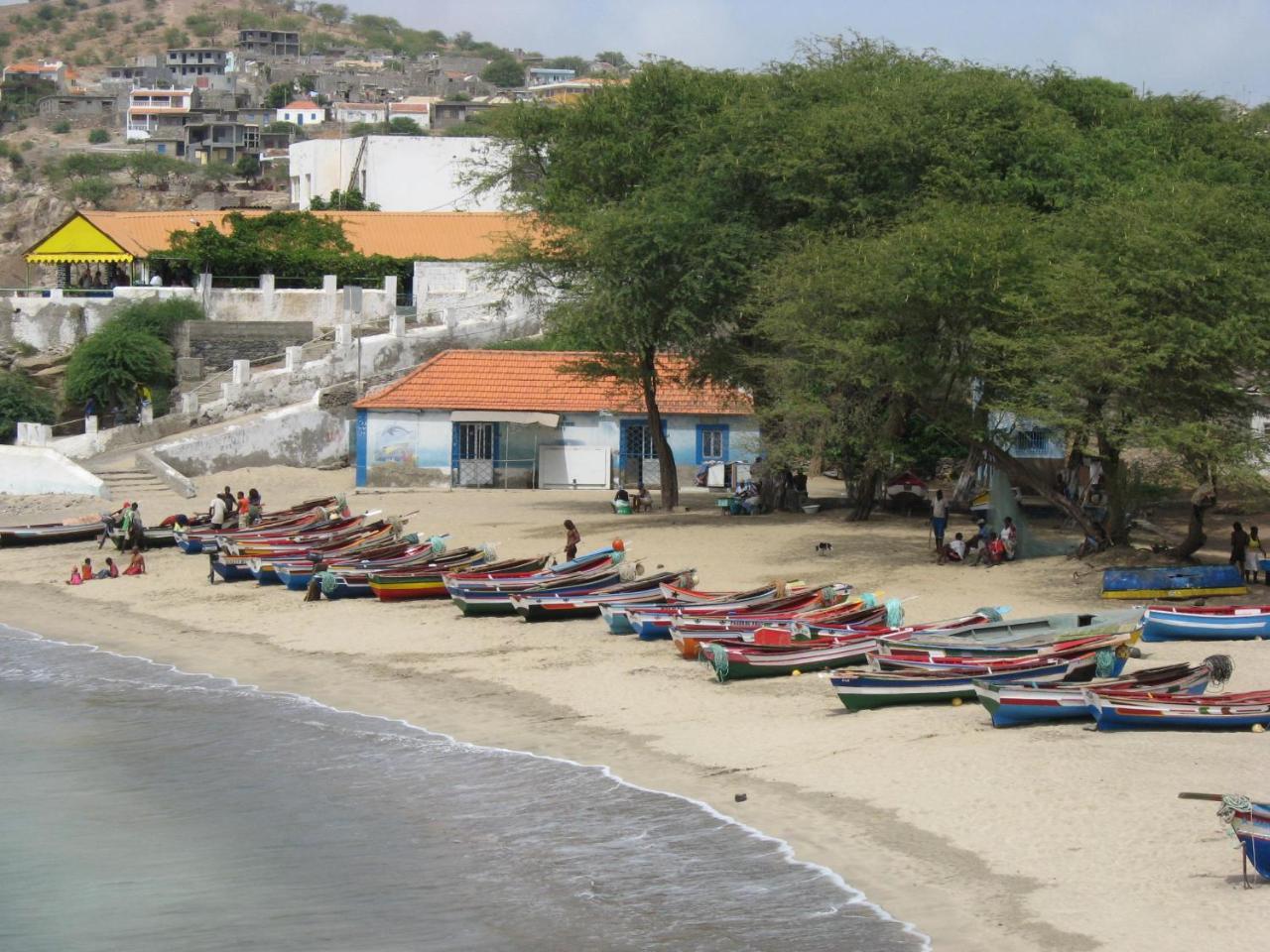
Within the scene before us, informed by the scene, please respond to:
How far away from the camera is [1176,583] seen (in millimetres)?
24297

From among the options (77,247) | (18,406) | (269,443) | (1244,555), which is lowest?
(1244,555)

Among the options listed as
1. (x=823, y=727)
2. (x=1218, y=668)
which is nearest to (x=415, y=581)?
(x=823, y=727)

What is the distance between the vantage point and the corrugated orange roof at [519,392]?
42.2m

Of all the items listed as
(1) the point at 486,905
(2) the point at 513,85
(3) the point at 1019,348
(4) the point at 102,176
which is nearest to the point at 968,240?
(3) the point at 1019,348

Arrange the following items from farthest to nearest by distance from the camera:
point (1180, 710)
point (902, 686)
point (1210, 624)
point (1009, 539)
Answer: point (1009, 539), point (1210, 624), point (902, 686), point (1180, 710)

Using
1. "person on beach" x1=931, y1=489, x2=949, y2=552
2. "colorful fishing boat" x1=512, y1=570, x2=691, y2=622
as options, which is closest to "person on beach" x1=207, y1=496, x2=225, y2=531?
"colorful fishing boat" x1=512, y1=570, x2=691, y2=622

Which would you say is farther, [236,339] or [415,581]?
[236,339]

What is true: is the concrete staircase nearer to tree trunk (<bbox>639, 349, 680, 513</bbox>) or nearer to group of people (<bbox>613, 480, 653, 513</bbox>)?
group of people (<bbox>613, 480, 653, 513</bbox>)

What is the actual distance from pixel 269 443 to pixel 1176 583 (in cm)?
2765

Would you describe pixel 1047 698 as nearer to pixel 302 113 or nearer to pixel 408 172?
pixel 408 172

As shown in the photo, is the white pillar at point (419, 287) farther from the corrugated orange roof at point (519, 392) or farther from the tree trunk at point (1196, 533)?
the tree trunk at point (1196, 533)

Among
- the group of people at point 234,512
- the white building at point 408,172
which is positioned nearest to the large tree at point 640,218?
the group of people at point 234,512

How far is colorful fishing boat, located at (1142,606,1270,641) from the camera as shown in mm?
21844

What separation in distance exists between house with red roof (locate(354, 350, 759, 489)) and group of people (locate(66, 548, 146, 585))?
9.90 m
